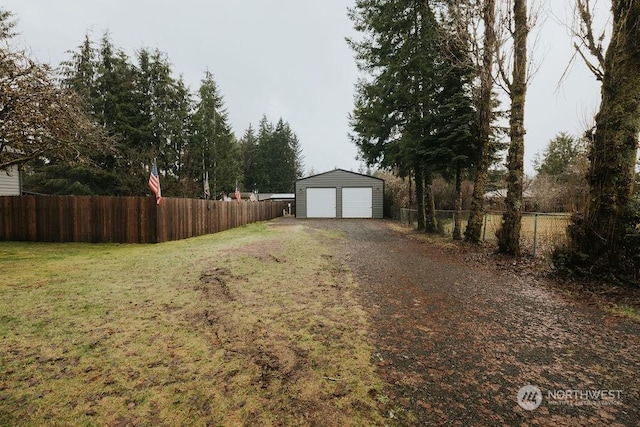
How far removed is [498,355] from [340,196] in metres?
22.0

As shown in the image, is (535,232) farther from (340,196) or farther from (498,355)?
(340,196)

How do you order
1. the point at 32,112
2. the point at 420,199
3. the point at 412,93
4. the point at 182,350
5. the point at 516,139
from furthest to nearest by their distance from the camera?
the point at 420,199 < the point at 412,93 < the point at 516,139 < the point at 32,112 < the point at 182,350

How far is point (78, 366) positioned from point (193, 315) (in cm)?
117

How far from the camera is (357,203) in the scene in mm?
24266

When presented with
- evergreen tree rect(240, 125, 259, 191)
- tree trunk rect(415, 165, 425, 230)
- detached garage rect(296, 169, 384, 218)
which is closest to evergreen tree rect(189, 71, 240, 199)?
detached garage rect(296, 169, 384, 218)

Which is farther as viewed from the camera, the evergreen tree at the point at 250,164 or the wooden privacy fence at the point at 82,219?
the evergreen tree at the point at 250,164

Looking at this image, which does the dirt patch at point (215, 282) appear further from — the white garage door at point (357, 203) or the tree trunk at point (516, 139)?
the white garage door at point (357, 203)

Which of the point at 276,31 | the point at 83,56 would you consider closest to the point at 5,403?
the point at 276,31

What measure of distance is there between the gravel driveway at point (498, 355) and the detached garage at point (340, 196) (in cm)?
1941

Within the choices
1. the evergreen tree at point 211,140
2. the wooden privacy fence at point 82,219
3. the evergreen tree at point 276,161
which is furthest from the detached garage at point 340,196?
the evergreen tree at point 276,161

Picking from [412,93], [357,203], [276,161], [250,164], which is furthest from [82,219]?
[250,164]

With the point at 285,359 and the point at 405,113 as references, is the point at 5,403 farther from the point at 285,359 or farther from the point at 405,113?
the point at 405,113

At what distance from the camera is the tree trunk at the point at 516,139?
704cm

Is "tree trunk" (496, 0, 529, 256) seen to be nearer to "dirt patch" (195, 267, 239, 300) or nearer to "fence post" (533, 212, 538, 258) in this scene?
"fence post" (533, 212, 538, 258)
